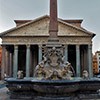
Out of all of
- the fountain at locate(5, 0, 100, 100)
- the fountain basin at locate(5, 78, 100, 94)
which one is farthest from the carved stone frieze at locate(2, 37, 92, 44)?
the fountain basin at locate(5, 78, 100, 94)

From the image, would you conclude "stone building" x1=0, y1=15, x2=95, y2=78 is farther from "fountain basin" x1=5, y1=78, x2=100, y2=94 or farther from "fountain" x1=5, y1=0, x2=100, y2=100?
"fountain basin" x1=5, y1=78, x2=100, y2=94

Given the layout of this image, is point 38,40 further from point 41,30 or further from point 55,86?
point 55,86

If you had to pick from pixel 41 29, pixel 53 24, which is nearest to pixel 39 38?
pixel 41 29

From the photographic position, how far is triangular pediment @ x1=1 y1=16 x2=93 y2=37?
4903cm

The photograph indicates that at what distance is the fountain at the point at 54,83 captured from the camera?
434 inches

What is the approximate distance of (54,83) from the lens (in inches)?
426

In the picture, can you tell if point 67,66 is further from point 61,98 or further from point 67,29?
point 67,29

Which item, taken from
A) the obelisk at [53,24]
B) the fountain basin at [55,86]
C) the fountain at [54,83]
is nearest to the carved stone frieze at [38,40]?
the obelisk at [53,24]

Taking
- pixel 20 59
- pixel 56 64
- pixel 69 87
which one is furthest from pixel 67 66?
pixel 20 59

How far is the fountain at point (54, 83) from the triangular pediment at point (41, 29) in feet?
116

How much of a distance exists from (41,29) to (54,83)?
3995 centimetres

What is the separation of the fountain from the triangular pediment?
116ft

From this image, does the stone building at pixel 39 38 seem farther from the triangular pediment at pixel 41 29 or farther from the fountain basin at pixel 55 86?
the fountain basin at pixel 55 86

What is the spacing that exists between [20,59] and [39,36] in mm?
12654
